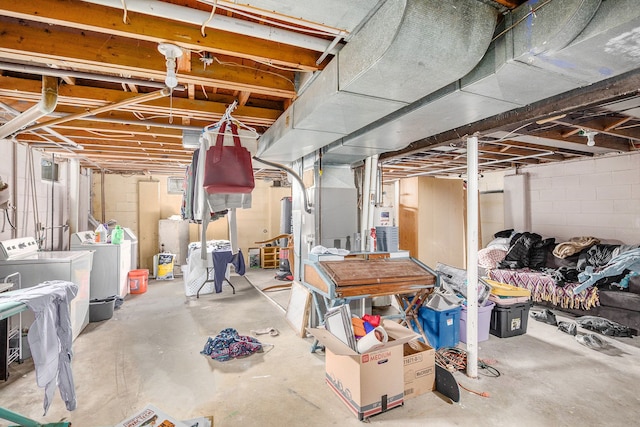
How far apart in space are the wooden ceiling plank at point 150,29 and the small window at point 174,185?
6.37 meters

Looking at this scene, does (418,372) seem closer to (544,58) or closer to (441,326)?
(441,326)

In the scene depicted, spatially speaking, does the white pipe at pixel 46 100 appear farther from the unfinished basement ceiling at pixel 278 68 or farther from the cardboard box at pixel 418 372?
the cardboard box at pixel 418 372

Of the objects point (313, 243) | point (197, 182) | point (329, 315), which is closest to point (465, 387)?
point (329, 315)

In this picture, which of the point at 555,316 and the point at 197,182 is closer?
the point at 197,182

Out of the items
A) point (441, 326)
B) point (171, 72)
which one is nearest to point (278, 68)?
point (171, 72)

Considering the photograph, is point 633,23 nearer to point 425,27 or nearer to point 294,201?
point 425,27

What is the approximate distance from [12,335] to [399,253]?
149 inches

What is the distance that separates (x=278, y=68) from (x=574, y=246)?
5.18 m

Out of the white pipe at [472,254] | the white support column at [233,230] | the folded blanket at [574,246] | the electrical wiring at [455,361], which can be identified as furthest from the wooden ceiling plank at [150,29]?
the folded blanket at [574,246]

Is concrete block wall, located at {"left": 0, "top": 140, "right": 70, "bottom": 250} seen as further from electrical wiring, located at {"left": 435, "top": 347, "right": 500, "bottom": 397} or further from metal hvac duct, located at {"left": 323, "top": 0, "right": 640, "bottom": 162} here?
electrical wiring, located at {"left": 435, "top": 347, "right": 500, "bottom": 397}

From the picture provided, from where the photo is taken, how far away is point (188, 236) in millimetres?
7703

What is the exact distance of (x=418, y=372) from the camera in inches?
98.7

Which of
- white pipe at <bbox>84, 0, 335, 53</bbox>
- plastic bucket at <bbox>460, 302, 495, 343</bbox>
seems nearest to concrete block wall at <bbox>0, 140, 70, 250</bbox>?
Answer: white pipe at <bbox>84, 0, 335, 53</bbox>

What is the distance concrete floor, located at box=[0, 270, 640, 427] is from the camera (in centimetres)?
225
